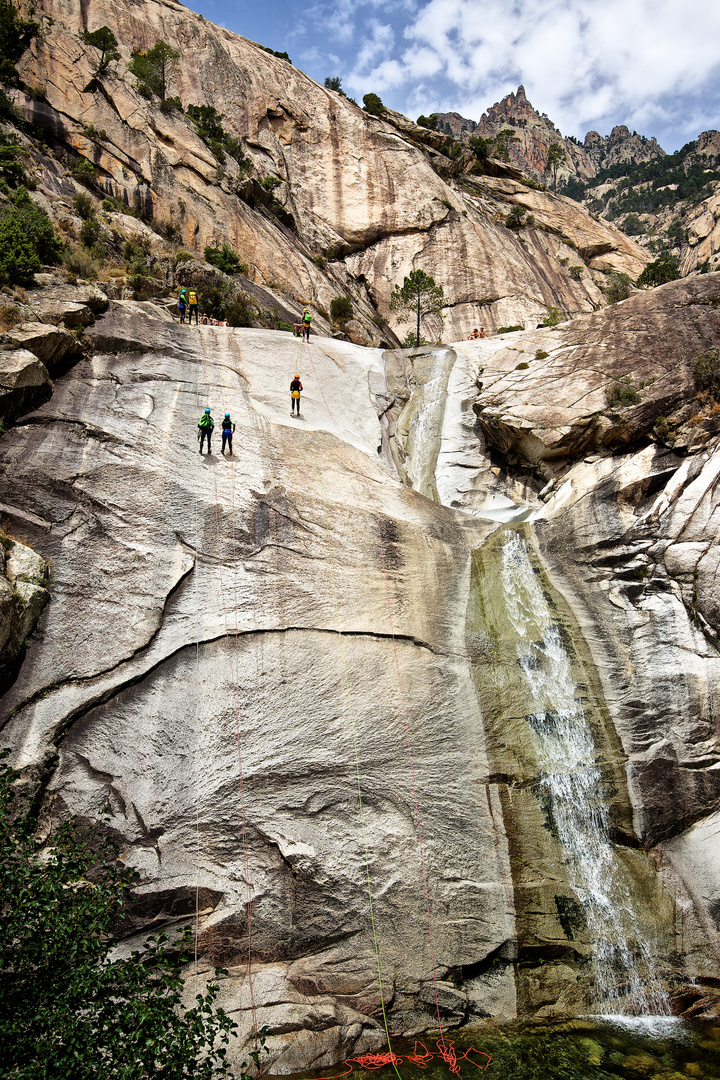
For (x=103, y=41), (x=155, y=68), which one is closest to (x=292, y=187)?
(x=155, y=68)

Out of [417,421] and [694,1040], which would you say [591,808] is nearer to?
[694,1040]

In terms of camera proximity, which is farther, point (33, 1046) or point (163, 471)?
point (163, 471)

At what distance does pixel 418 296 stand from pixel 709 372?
25.8 meters

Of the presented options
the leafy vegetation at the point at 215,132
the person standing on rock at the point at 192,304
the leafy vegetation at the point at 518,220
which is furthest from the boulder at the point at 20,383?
the leafy vegetation at the point at 518,220

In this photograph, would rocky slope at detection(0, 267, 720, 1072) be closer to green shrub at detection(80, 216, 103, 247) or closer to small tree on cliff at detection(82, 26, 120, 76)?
green shrub at detection(80, 216, 103, 247)

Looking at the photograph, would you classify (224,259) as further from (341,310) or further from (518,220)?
(518,220)

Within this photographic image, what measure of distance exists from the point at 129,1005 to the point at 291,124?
57611mm

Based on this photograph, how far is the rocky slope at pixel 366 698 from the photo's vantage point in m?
12.6

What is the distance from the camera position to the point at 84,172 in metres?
32.5

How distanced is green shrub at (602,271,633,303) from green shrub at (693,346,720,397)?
1744 cm

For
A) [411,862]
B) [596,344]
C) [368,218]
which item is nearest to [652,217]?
[368,218]

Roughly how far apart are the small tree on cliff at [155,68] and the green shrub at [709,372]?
124 ft

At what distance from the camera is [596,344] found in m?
24.8

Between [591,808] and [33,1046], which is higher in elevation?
[591,808]
